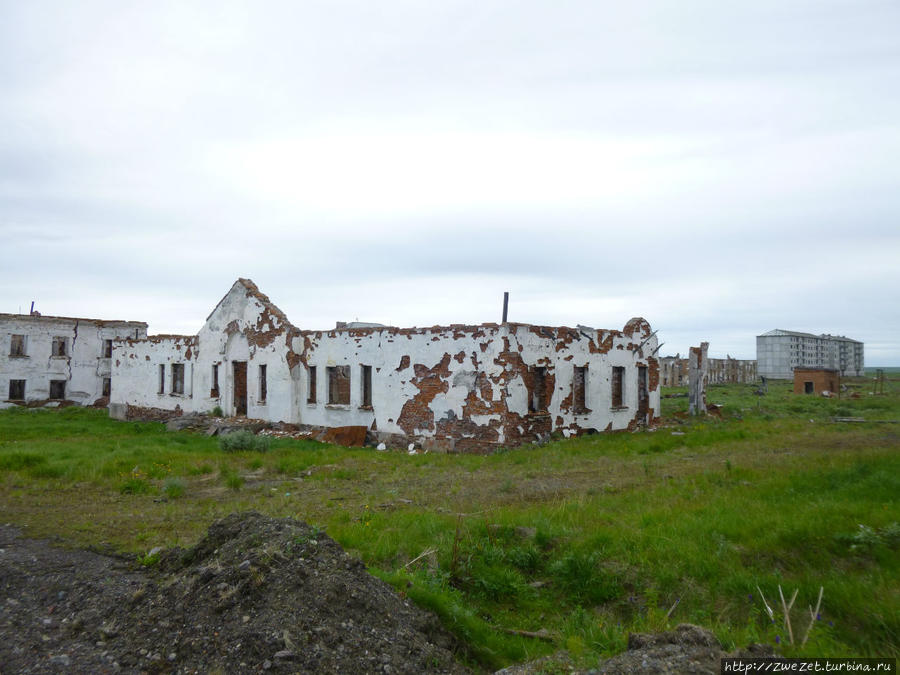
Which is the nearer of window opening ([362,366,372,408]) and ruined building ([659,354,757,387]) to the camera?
window opening ([362,366,372,408])

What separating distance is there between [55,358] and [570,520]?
34277mm

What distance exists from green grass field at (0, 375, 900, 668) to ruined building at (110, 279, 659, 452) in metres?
1.52

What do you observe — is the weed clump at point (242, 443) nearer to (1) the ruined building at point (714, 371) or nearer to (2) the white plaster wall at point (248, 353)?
(2) the white plaster wall at point (248, 353)

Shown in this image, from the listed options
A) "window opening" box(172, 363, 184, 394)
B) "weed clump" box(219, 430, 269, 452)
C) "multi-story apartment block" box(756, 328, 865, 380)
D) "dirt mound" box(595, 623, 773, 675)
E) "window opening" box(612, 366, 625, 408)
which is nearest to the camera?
"dirt mound" box(595, 623, 773, 675)

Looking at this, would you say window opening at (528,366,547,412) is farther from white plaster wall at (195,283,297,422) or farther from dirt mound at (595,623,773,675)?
dirt mound at (595,623,773,675)

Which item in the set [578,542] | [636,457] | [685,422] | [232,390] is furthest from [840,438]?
[232,390]

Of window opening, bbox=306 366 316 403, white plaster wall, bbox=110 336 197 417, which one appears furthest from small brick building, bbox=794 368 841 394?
white plaster wall, bbox=110 336 197 417

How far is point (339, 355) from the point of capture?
62.0 feet

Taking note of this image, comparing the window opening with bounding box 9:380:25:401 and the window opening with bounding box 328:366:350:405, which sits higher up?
the window opening with bounding box 328:366:350:405

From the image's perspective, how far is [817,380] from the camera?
32469 mm

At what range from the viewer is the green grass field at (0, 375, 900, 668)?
4980mm

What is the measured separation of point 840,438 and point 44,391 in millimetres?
36958

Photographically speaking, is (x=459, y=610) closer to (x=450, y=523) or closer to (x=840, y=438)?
(x=450, y=523)

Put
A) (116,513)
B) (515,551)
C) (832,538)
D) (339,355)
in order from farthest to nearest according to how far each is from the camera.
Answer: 1. (339,355)
2. (116,513)
3. (515,551)
4. (832,538)
